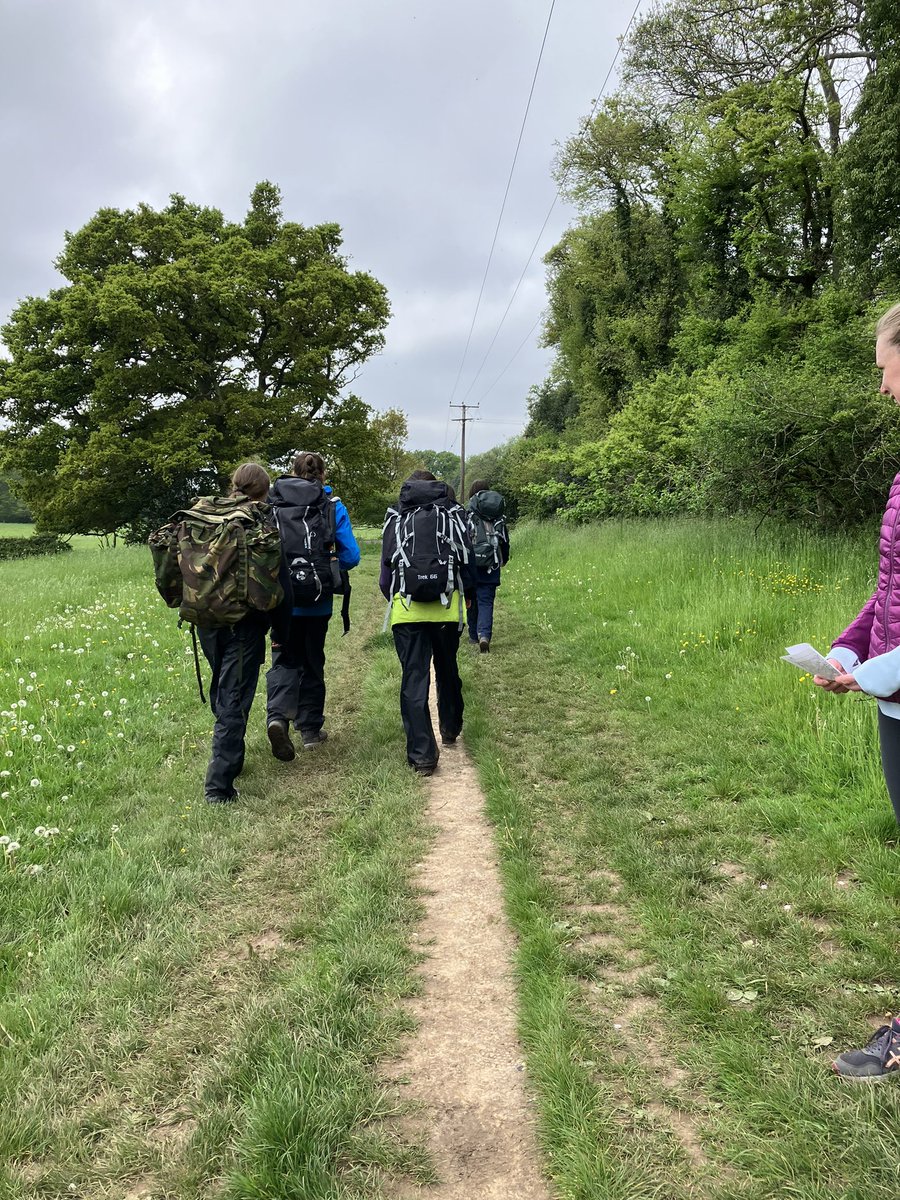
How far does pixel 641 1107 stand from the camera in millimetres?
2047

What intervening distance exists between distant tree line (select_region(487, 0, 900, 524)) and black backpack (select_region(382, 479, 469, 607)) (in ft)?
20.2

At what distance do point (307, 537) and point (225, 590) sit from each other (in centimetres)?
99

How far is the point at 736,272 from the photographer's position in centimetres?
2156

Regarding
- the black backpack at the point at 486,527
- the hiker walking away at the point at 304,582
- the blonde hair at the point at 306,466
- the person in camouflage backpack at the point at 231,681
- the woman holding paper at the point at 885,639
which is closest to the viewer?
the woman holding paper at the point at 885,639

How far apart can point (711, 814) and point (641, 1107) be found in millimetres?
2050

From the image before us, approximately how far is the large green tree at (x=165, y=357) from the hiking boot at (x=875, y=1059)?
24.2 metres

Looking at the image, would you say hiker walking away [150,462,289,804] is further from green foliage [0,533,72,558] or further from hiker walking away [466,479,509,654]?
green foliage [0,533,72,558]

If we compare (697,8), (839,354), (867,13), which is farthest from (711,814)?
(697,8)

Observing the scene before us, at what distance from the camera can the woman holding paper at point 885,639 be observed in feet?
6.13

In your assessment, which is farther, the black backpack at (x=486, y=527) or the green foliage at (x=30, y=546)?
the green foliage at (x=30, y=546)

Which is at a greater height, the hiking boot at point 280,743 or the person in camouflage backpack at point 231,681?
the person in camouflage backpack at point 231,681

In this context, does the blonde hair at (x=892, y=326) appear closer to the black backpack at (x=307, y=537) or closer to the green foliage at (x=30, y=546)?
the black backpack at (x=307, y=537)

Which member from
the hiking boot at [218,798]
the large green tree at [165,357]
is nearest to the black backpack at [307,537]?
the hiking boot at [218,798]

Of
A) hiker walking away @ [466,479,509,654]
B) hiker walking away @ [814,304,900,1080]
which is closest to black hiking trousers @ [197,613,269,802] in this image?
hiker walking away @ [814,304,900,1080]
